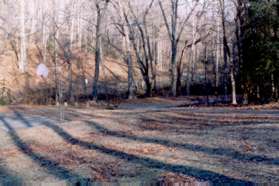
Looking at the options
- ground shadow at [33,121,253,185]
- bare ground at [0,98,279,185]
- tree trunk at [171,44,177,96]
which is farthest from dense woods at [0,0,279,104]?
ground shadow at [33,121,253,185]

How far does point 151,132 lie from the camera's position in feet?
53.1

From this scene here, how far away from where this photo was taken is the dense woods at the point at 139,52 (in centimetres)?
2969

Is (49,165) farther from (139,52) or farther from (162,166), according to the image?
(139,52)

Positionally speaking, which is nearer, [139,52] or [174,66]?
[174,66]

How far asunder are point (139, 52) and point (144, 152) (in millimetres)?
47057

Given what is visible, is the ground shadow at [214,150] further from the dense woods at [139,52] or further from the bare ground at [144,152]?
the dense woods at [139,52]

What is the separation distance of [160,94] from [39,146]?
→ 31.1 m

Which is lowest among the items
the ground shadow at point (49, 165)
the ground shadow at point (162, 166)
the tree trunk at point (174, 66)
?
the ground shadow at point (49, 165)

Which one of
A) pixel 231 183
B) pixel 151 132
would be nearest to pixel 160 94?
pixel 151 132

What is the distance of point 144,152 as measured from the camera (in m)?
12.2

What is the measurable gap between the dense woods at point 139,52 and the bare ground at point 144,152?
1077 cm

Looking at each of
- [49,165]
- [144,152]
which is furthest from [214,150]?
[49,165]

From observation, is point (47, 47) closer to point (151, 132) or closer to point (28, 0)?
point (28, 0)

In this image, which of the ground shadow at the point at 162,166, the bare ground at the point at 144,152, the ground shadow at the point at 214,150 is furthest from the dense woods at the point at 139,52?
the ground shadow at the point at 162,166
